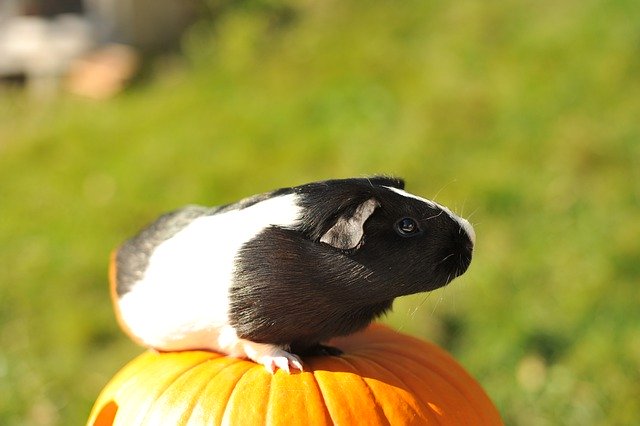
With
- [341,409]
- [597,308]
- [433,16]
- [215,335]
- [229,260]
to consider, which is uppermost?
[433,16]

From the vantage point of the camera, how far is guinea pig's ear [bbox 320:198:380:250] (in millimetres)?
1849

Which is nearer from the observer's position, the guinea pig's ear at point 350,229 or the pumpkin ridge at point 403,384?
the guinea pig's ear at point 350,229

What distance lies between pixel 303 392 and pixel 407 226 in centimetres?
44

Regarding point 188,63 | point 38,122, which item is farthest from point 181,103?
point 38,122

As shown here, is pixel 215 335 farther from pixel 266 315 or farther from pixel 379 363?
pixel 379 363

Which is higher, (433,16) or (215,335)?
(433,16)

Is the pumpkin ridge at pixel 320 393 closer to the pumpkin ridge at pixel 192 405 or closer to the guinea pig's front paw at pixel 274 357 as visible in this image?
the guinea pig's front paw at pixel 274 357

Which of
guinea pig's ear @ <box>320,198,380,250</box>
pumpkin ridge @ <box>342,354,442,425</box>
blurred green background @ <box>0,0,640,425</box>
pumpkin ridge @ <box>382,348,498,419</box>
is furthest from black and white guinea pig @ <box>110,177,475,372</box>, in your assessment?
blurred green background @ <box>0,0,640,425</box>

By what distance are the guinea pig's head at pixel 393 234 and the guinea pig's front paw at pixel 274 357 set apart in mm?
288

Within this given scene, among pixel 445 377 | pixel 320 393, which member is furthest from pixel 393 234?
pixel 445 377

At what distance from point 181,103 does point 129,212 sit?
126 centimetres

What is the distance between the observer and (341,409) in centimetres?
195

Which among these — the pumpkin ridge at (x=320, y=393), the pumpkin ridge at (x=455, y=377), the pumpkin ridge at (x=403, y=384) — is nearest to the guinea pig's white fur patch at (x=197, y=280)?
the pumpkin ridge at (x=320, y=393)

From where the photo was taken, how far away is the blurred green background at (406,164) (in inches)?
136
